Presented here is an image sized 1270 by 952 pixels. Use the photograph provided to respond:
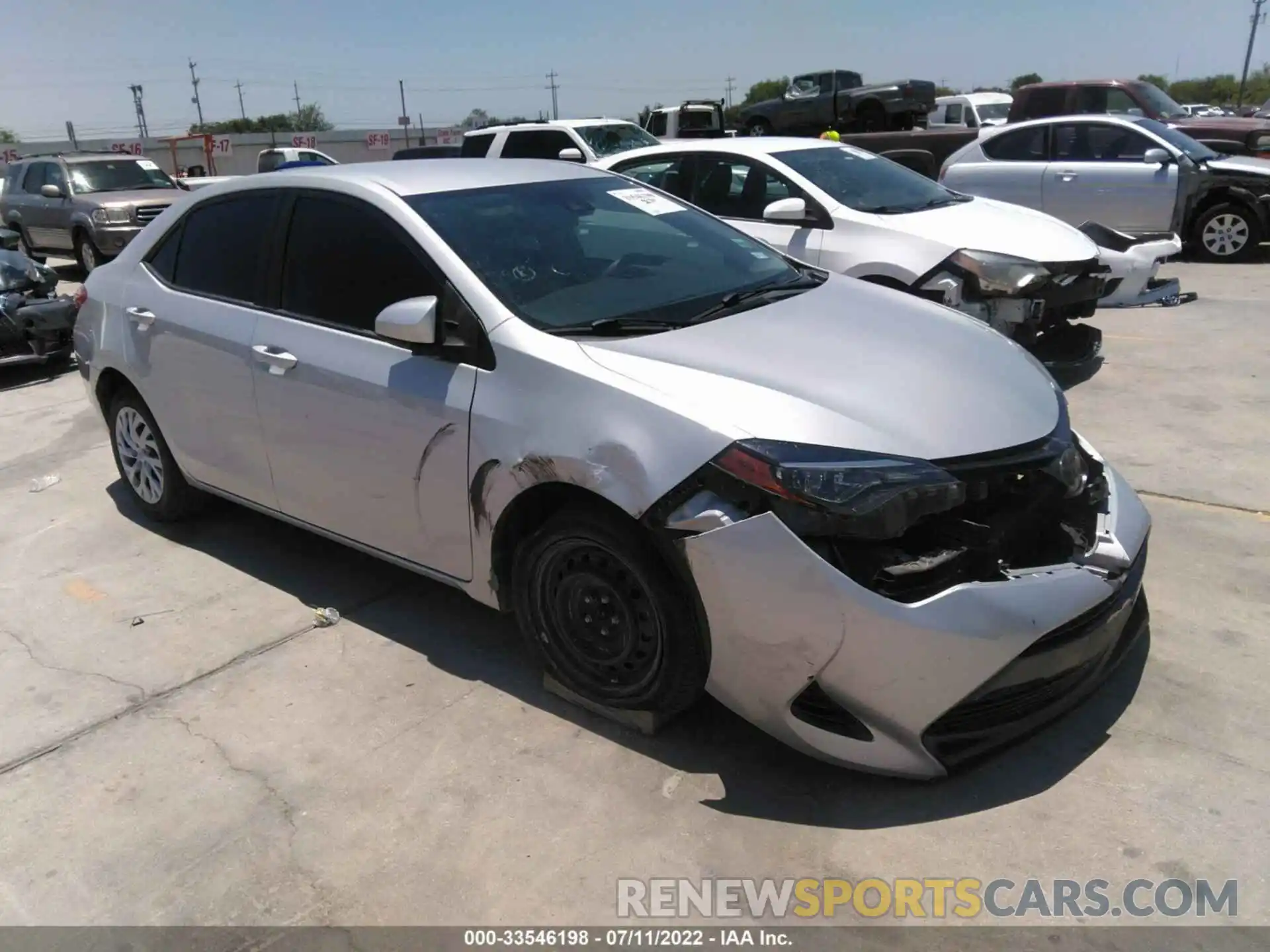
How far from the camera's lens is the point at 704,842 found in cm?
279

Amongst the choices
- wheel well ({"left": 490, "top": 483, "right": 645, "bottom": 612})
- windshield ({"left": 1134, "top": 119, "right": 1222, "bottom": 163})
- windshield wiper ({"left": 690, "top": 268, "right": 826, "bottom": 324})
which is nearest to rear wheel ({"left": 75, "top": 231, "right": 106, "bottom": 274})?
windshield wiper ({"left": 690, "top": 268, "right": 826, "bottom": 324})

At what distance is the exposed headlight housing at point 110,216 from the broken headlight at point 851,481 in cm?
1345

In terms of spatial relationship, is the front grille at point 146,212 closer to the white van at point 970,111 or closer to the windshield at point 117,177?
the windshield at point 117,177

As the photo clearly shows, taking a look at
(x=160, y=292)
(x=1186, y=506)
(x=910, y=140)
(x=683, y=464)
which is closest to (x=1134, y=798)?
(x=683, y=464)

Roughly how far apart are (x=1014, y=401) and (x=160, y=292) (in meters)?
3.78

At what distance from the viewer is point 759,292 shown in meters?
3.86

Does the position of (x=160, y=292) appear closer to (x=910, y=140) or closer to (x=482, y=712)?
(x=482, y=712)

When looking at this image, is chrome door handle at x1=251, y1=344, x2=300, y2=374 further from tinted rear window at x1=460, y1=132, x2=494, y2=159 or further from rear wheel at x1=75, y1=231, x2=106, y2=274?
tinted rear window at x1=460, y1=132, x2=494, y2=159

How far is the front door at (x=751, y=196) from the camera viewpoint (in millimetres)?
7094

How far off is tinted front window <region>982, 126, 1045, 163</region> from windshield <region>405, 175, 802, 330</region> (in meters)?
8.60

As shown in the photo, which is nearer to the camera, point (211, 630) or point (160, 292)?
point (211, 630)

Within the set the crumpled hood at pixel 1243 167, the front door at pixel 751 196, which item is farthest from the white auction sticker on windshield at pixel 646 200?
the crumpled hood at pixel 1243 167

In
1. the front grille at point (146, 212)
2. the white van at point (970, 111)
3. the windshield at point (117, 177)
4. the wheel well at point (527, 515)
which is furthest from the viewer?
the white van at point (970, 111)

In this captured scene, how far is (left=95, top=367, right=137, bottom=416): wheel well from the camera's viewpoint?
16.6 feet
